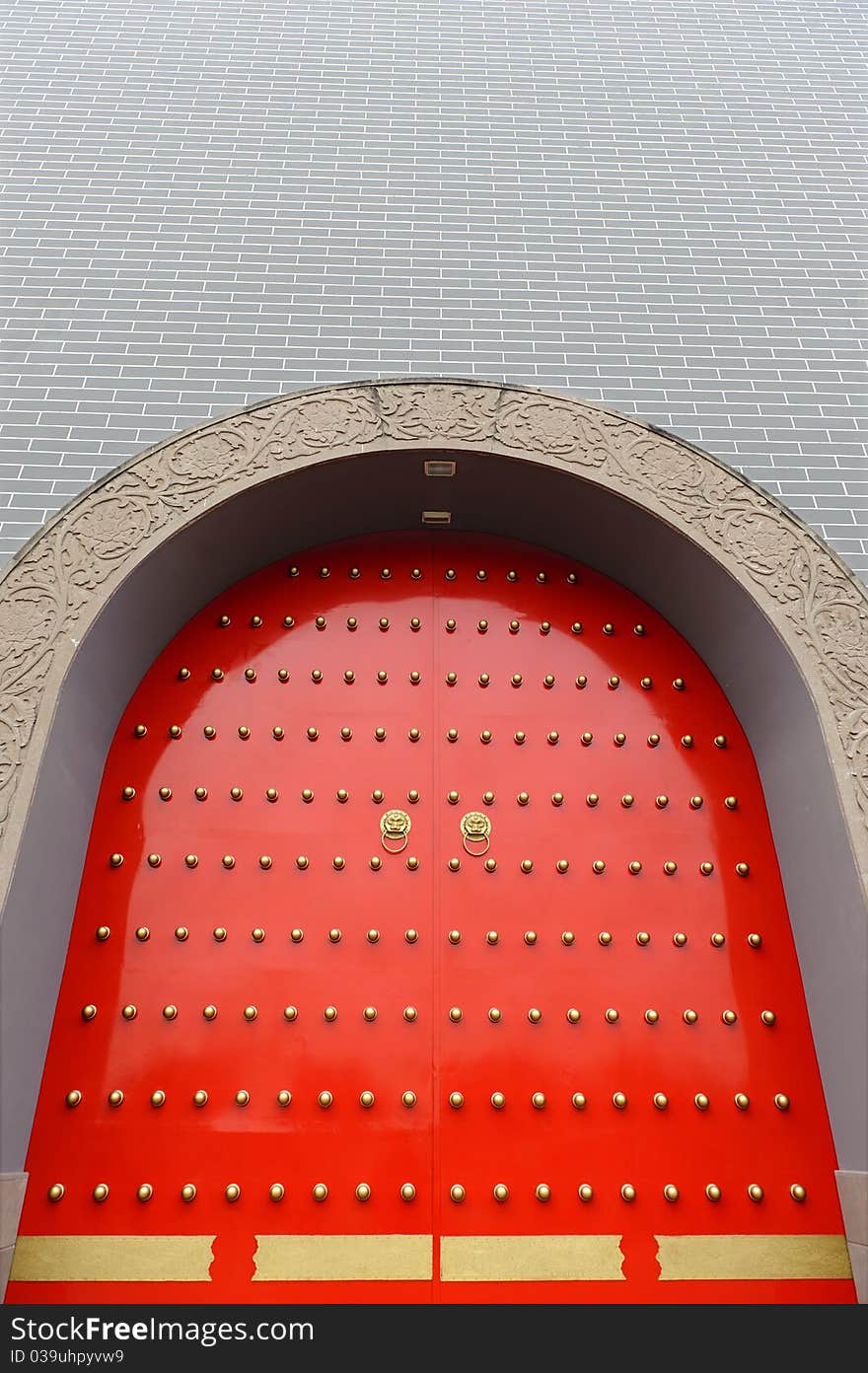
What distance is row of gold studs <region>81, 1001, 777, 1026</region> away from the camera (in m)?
2.78

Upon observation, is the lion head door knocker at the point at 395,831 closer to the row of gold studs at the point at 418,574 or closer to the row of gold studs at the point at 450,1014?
the row of gold studs at the point at 450,1014

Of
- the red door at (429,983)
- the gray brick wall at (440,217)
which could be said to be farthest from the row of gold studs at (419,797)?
the gray brick wall at (440,217)

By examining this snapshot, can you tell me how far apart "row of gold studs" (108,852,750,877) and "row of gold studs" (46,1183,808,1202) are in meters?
1.02

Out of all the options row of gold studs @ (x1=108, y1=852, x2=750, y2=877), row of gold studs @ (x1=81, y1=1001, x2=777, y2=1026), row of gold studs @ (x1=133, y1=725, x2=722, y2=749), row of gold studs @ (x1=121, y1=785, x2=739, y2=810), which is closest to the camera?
row of gold studs @ (x1=81, y1=1001, x2=777, y2=1026)

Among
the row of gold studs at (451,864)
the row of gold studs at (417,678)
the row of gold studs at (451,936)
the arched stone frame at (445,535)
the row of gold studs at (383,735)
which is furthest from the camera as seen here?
the row of gold studs at (417,678)

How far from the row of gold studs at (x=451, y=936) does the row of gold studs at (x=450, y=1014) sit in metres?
0.22

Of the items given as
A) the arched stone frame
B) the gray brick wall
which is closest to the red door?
the arched stone frame

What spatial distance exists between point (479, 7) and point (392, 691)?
484 cm

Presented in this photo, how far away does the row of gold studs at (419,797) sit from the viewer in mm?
3154

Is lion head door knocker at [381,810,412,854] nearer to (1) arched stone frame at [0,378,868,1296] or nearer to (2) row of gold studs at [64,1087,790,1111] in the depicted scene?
(2) row of gold studs at [64,1087,790,1111]

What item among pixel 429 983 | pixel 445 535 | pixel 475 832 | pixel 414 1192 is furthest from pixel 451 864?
pixel 445 535

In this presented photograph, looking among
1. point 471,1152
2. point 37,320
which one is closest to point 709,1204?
point 471,1152

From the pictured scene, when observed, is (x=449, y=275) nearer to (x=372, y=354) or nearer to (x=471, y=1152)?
(x=372, y=354)

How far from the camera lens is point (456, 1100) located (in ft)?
8.85
